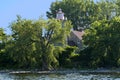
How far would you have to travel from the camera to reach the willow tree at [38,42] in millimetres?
53219

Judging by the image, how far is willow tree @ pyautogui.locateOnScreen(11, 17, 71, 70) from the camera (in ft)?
175

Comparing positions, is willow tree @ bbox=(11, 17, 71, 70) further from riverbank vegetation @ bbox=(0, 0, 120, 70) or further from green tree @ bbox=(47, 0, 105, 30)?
green tree @ bbox=(47, 0, 105, 30)

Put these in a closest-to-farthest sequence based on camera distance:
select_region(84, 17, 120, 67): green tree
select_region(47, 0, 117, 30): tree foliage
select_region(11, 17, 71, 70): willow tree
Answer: select_region(11, 17, 71, 70): willow tree, select_region(84, 17, 120, 67): green tree, select_region(47, 0, 117, 30): tree foliage

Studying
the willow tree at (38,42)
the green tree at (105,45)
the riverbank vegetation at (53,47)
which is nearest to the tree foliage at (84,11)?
the riverbank vegetation at (53,47)

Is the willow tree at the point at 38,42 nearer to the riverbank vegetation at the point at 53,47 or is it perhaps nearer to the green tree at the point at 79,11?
the riverbank vegetation at the point at 53,47

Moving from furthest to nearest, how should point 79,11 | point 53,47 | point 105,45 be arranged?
point 79,11, point 105,45, point 53,47

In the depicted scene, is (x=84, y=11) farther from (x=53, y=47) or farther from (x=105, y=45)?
(x=53, y=47)

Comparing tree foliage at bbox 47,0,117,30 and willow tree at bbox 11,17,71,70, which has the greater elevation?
tree foliage at bbox 47,0,117,30

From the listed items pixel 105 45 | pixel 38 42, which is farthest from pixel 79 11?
pixel 38 42

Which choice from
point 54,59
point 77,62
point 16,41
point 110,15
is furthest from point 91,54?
point 110,15

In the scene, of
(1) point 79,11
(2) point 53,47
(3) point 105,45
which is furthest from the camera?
(1) point 79,11

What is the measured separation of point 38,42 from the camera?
177 ft

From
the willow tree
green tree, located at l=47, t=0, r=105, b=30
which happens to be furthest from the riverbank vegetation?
green tree, located at l=47, t=0, r=105, b=30

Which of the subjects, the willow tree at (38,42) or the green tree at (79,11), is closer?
the willow tree at (38,42)
